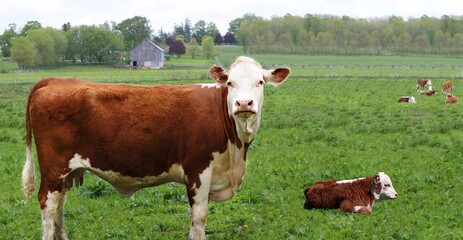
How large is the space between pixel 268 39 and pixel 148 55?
113ft

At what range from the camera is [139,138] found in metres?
7.25

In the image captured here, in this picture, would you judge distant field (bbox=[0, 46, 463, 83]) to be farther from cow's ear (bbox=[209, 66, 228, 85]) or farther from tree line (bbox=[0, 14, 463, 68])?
cow's ear (bbox=[209, 66, 228, 85])

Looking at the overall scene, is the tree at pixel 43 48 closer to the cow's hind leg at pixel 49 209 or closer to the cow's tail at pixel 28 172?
the cow's tail at pixel 28 172

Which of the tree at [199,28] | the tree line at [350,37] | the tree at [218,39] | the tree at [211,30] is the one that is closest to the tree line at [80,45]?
the tree line at [350,37]

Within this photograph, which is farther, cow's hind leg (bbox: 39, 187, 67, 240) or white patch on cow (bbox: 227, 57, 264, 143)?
cow's hind leg (bbox: 39, 187, 67, 240)

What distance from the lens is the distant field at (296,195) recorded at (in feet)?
27.5

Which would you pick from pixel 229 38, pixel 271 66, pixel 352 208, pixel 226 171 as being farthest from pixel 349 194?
pixel 229 38

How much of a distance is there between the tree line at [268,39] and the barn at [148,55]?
4.95 m

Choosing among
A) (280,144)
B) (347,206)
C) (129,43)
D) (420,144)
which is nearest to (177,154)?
(347,206)

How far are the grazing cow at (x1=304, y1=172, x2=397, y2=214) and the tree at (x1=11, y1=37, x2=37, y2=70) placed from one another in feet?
278

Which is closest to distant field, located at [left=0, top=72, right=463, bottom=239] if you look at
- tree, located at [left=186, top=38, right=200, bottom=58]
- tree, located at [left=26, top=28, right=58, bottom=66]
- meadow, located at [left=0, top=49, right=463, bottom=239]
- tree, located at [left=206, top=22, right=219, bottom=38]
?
meadow, located at [left=0, top=49, right=463, bottom=239]

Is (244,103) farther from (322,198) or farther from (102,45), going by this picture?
(102,45)

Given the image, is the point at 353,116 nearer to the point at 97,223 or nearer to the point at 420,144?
the point at 420,144

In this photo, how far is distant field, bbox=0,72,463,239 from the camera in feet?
27.5
